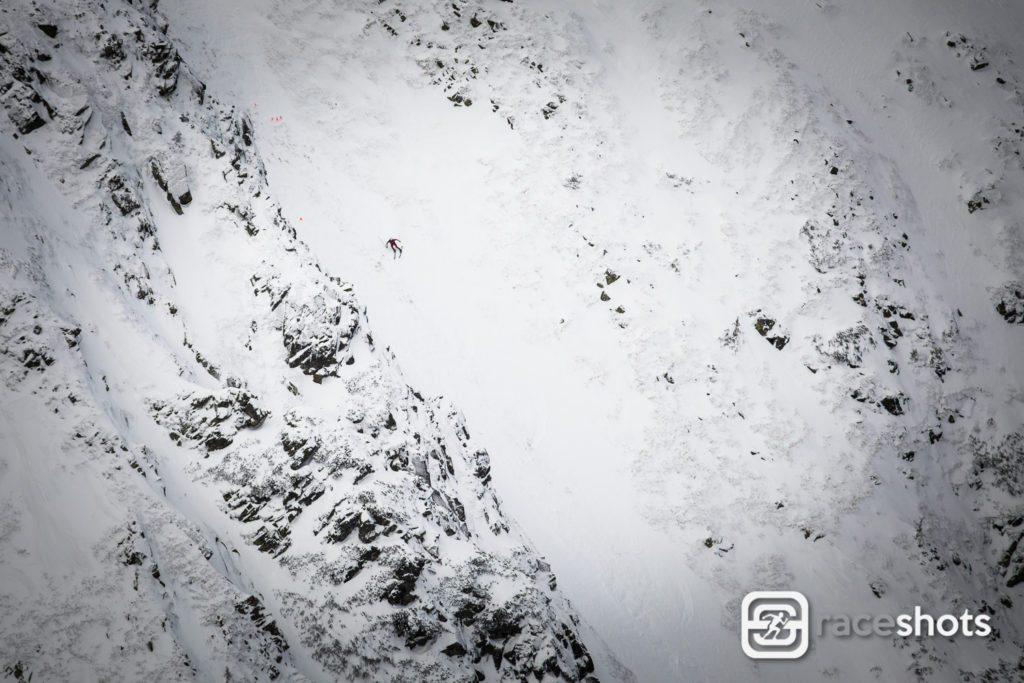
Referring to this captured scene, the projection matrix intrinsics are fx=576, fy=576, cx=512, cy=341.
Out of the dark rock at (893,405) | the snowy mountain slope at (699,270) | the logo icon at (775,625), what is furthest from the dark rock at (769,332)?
the logo icon at (775,625)

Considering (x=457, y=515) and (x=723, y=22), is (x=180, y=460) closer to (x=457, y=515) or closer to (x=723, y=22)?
(x=457, y=515)

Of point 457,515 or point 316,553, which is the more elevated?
Result: point 457,515

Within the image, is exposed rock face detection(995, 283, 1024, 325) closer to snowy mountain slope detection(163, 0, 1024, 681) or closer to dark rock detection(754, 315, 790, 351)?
snowy mountain slope detection(163, 0, 1024, 681)

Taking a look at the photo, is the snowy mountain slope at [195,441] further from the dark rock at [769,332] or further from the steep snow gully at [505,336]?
the dark rock at [769,332]

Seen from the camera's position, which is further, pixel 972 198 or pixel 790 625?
pixel 972 198

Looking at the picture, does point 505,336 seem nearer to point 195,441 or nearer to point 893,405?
point 195,441

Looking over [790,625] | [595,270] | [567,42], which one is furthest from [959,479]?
[567,42]
